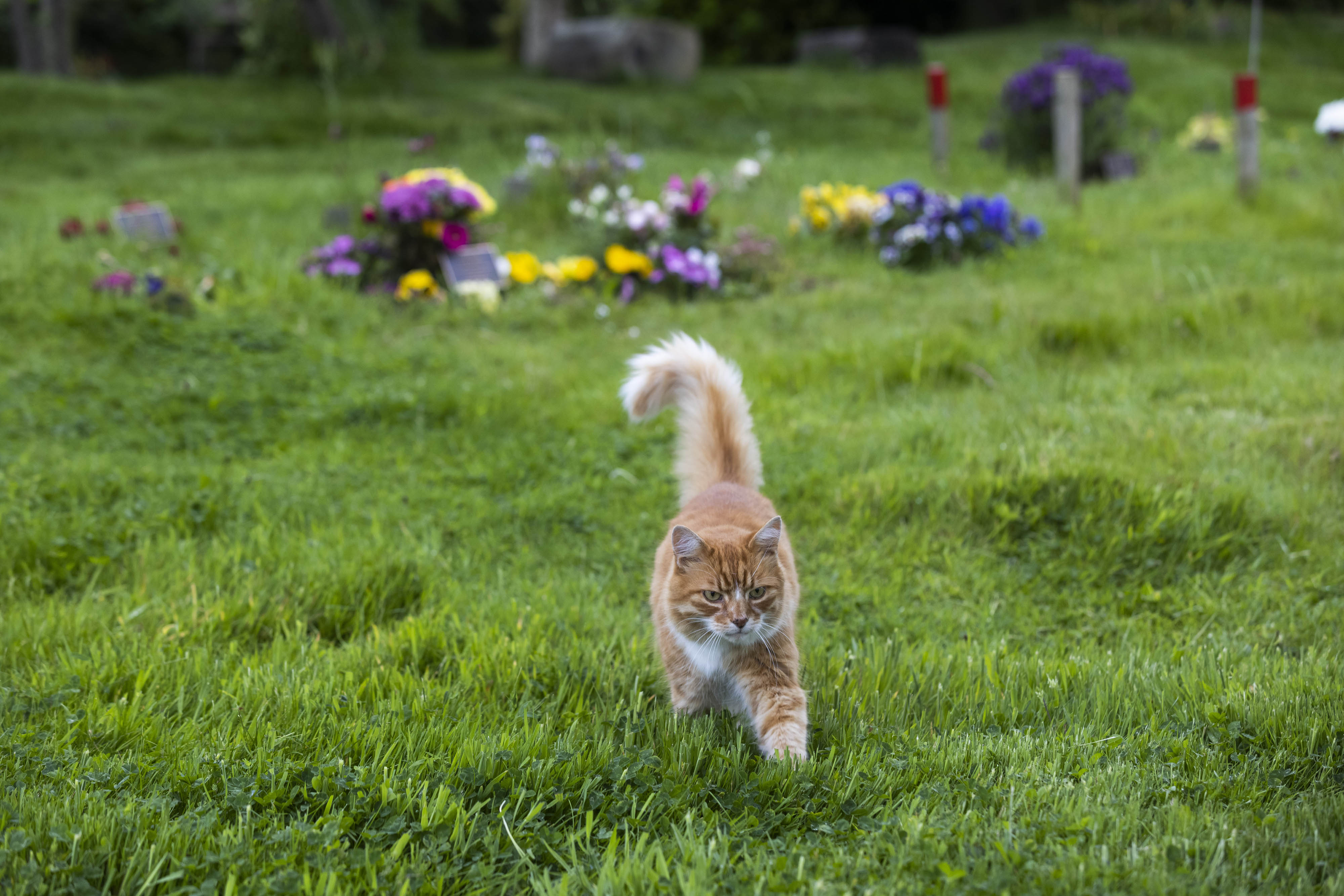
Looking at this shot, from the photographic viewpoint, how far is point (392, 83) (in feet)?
54.9

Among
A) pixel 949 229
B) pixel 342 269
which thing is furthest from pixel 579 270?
pixel 949 229

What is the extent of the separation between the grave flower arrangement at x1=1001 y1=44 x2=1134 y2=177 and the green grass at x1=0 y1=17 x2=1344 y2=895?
267 cm

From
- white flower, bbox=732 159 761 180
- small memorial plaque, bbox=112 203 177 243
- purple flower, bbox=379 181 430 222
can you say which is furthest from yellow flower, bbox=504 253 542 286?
white flower, bbox=732 159 761 180

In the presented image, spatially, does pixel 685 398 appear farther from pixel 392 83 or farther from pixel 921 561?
pixel 392 83

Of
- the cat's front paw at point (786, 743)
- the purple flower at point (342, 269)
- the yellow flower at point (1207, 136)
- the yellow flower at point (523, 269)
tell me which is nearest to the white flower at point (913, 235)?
the yellow flower at point (523, 269)

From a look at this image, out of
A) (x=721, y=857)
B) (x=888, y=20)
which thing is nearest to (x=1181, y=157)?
(x=721, y=857)

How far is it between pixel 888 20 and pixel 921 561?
25.6 m

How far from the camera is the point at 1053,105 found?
1094 centimetres

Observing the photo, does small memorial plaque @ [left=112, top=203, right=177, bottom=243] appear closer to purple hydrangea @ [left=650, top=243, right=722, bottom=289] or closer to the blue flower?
purple hydrangea @ [left=650, top=243, right=722, bottom=289]

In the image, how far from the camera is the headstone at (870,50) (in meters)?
20.2

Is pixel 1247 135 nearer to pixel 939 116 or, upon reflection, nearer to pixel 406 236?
pixel 939 116

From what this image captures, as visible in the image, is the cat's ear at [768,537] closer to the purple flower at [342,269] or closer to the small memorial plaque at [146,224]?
the purple flower at [342,269]

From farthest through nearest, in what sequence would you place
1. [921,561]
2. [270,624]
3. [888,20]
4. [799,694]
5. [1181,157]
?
[888,20], [1181,157], [921,561], [270,624], [799,694]

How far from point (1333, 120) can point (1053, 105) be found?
4.04 metres
